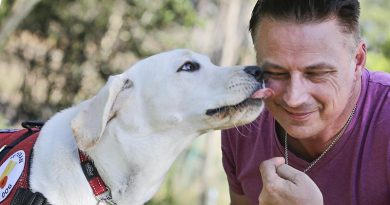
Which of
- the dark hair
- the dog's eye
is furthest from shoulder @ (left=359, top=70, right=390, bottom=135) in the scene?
the dog's eye

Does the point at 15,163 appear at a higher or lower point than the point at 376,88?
lower

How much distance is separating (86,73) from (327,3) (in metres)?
7.33

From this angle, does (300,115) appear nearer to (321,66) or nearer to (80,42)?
(321,66)

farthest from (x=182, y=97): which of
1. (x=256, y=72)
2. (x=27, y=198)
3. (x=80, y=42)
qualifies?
(x=80, y=42)

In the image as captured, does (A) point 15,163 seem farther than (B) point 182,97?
No

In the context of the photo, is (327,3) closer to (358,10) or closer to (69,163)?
(358,10)

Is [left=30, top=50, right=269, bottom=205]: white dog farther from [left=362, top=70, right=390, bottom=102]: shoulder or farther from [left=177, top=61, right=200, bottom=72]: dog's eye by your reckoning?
[left=362, top=70, right=390, bottom=102]: shoulder

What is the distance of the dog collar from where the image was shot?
265 cm

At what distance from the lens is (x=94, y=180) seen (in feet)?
8.75

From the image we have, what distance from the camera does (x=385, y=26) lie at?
17109 mm

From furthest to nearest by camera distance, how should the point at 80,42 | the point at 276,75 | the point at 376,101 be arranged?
the point at 80,42
the point at 376,101
the point at 276,75

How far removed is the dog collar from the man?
668mm

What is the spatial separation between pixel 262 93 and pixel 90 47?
23.8 feet

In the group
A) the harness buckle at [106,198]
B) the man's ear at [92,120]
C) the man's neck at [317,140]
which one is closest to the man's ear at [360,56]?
the man's neck at [317,140]
